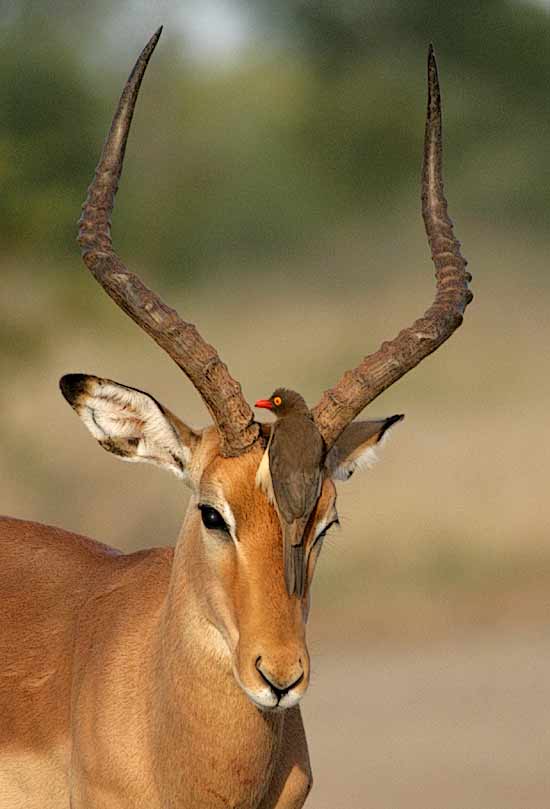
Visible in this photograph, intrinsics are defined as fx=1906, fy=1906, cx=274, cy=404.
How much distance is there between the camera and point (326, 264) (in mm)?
33562

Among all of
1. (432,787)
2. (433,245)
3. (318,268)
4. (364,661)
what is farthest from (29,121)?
(433,245)

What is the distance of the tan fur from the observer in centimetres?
672

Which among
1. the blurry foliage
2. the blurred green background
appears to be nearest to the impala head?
the blurred green background

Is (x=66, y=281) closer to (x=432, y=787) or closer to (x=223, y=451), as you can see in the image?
(x=432, y=787)

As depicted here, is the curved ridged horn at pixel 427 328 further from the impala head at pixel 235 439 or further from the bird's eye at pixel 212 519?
the bird's eye at pixel 212 519

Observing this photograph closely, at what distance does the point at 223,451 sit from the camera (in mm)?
7078

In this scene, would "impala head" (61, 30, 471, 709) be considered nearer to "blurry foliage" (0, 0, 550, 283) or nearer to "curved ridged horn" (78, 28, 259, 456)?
"curved ridged horn" (78, 28, 259, 456)

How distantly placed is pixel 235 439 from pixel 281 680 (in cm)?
103

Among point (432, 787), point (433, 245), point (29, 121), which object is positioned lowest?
point (432, 787)

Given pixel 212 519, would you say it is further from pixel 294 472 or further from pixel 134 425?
pixel 134 425

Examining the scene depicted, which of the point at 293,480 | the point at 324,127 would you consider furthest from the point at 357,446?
the point at 324,127

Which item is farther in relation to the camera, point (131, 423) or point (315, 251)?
point (315, 251)

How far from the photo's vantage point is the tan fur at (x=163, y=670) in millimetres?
6719

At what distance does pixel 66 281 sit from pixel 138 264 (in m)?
4.40
